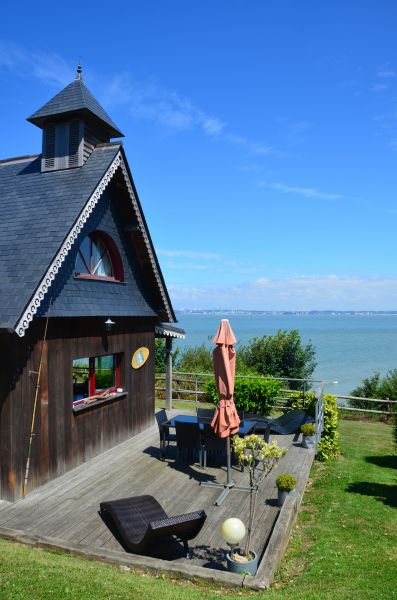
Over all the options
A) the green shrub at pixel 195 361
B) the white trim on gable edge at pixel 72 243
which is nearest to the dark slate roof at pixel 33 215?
the white trim on gable edge at pixel 72 243

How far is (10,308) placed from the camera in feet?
24.7

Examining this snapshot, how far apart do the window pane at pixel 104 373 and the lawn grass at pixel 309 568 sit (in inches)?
199

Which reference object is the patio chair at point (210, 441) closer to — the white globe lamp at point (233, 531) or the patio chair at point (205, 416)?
the patio chair at point (205, 416)

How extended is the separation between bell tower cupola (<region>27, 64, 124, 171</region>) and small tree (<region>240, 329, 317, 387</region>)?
50.3 feet

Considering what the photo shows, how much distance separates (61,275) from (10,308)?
1.92 m

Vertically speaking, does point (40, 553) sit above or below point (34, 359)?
below

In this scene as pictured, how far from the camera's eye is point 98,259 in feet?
36.9

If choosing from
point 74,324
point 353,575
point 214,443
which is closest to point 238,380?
point 214,443

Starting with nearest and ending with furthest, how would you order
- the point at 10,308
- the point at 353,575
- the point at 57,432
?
1. the point at 353,575
2. the point at 10,308
3. the point at 57,432

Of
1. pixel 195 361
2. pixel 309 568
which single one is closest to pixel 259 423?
pixel 309 568

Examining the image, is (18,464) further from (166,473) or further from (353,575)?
(353,575)

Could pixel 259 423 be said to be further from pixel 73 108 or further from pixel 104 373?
pixel 73 108

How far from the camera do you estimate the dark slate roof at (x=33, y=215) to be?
793cm

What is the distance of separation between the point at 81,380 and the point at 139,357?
2265 millimetres
